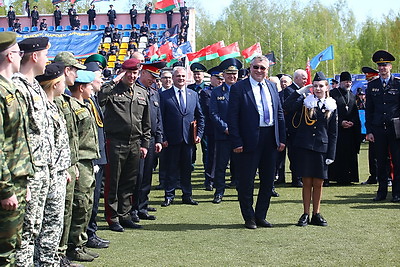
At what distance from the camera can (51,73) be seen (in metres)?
5.22

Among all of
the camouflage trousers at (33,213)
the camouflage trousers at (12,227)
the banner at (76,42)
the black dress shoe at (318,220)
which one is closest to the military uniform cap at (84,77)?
the camouflage trousers at (33,213)

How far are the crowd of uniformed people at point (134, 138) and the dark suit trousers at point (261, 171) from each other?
0.01m

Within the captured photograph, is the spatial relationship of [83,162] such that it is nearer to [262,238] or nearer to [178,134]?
[262,238]

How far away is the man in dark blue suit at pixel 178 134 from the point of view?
9766 mm

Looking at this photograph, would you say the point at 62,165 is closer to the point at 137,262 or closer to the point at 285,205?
the point at 137,262

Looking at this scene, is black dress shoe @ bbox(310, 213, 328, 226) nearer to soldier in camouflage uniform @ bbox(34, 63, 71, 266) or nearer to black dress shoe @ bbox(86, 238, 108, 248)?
black dress shoe @ bbox(86, 238, 108, 248)

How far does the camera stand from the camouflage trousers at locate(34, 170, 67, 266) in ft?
16.2

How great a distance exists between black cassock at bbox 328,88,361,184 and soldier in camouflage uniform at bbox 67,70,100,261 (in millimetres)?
6888

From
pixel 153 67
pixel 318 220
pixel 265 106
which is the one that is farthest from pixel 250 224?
pixel 153 67

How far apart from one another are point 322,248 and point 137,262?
198 centimetres

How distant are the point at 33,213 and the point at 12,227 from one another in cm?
37

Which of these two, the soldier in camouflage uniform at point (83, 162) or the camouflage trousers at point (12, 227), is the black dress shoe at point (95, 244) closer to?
the soldier in camouflage uniform at point (83, 162)

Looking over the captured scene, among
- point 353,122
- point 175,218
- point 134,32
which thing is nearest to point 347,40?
point 134,32

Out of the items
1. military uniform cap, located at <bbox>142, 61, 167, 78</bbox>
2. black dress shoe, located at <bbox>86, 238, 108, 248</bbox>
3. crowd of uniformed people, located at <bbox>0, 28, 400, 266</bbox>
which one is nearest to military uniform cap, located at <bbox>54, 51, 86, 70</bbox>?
crowd of uniformed people, located at <bbox>0, 28, 400, 266</bbox>
